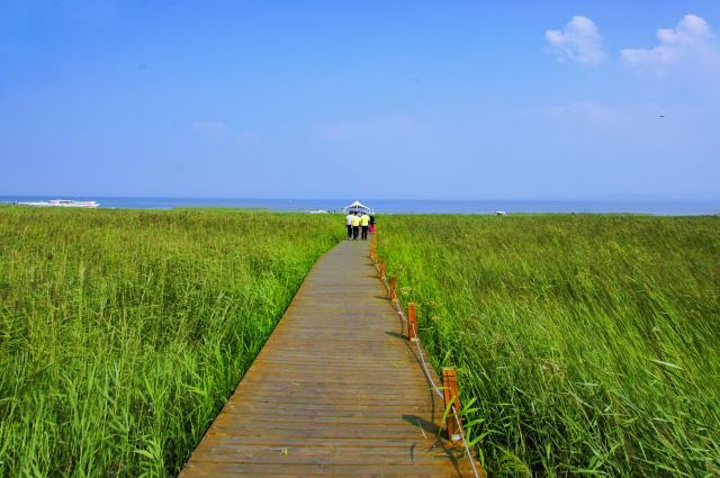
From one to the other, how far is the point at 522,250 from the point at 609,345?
906 centimetres

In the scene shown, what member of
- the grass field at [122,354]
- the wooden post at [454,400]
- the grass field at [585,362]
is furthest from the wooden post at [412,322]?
the wooden post at [454,400]

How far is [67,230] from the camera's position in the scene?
1487cm

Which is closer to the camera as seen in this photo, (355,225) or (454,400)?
(454,400)

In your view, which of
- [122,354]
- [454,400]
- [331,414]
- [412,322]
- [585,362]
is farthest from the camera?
[412,322]

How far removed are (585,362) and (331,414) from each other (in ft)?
8.53

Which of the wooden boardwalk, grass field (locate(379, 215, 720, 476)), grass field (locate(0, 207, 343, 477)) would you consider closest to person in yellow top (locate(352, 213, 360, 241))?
grass field (locate(379, 215, 720, 476))

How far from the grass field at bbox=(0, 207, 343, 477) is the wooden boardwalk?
0.37 meters

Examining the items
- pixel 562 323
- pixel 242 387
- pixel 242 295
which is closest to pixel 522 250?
pixel 562 323

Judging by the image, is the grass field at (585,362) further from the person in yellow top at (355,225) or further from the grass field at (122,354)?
the person in yellow top at (355,225)

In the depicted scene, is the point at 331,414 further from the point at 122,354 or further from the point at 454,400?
the point at 122,354

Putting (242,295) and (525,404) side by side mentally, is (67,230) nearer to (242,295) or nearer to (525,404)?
Answer: (242,295)

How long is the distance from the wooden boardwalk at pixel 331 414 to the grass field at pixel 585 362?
453mm

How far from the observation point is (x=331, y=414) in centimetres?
369

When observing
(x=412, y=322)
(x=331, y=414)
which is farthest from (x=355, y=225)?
(x=331, y=414)
